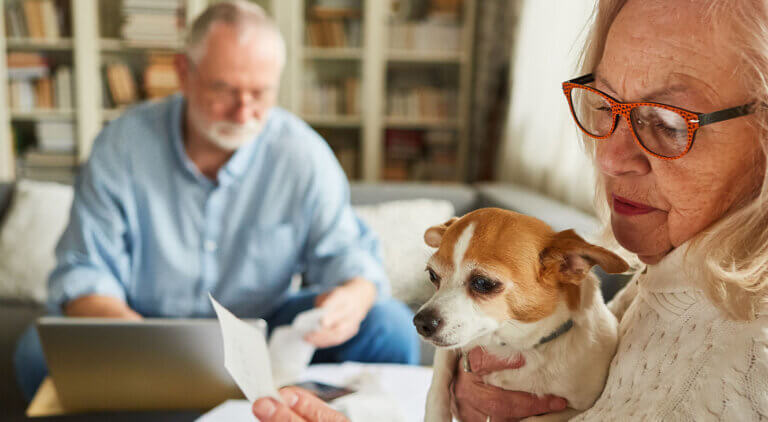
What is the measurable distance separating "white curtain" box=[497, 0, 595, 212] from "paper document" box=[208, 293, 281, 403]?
1.80 meters

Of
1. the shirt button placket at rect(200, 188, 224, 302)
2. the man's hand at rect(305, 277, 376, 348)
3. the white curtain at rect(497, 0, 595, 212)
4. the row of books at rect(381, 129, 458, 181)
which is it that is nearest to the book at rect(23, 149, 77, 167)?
the row of books at rect(381, 129, 458, 181)

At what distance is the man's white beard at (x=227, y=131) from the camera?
167cm

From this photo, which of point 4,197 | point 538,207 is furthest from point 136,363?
point 4,197

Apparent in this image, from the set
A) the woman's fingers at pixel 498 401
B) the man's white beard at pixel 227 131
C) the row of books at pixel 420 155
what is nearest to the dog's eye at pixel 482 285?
the woman's fingers at pixel 498 401

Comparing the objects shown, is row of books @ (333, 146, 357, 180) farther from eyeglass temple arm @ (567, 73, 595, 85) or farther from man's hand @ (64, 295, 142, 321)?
eyeglass temple arm @ (567, 73, 595, 85)

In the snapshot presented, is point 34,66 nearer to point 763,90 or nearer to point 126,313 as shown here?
point 126,313

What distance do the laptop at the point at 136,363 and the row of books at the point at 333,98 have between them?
3.00 m

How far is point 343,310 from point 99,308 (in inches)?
23.9

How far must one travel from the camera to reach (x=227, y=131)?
1.67 m

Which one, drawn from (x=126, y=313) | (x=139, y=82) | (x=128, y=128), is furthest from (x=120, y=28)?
(x=126, y=313)

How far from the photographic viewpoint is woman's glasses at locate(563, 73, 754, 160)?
0.53 m

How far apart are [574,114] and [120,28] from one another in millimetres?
3796

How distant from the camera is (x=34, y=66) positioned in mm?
3617

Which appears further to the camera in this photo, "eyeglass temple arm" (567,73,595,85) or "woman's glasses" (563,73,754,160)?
"eyeglass temple arm" (567,73,595,85)
